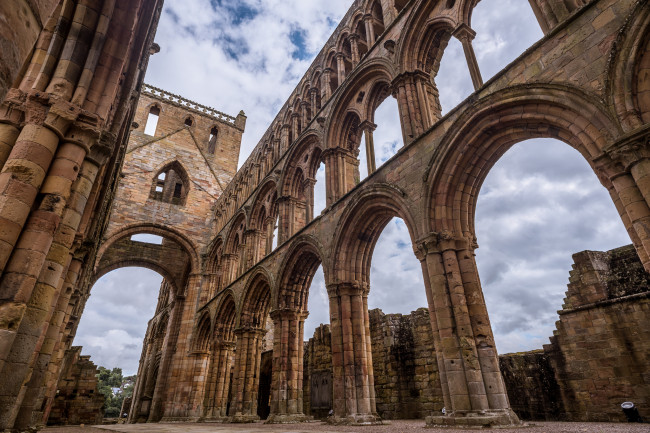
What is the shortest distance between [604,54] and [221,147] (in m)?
24.2

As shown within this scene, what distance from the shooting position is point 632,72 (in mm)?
4770

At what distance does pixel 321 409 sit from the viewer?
1309 centimetres

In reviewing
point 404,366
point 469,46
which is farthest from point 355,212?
point 404,366

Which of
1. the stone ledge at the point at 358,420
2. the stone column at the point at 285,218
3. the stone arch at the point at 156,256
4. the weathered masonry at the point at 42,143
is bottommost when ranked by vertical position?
the stone ledge at the point at 358,420

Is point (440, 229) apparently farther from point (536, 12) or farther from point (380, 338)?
point (380, 338)

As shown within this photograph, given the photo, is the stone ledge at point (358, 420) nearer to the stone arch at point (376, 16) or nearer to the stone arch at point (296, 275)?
the stone arch at point (296, 275)

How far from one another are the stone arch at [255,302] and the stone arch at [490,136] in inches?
353

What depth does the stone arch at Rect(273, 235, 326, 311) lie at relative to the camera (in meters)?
12.0

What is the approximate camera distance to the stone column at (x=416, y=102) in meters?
8.47

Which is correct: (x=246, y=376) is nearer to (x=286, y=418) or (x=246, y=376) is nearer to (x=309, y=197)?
(x=286, y=418)

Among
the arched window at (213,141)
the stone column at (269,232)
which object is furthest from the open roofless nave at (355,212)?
the arched window at (213,141)

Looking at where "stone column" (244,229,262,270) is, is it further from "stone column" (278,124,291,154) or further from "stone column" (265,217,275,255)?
"stone column" (278,124,291,154)

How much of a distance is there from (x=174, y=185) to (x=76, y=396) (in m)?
12.8

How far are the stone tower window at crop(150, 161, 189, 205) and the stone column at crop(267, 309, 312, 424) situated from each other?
13.9m
